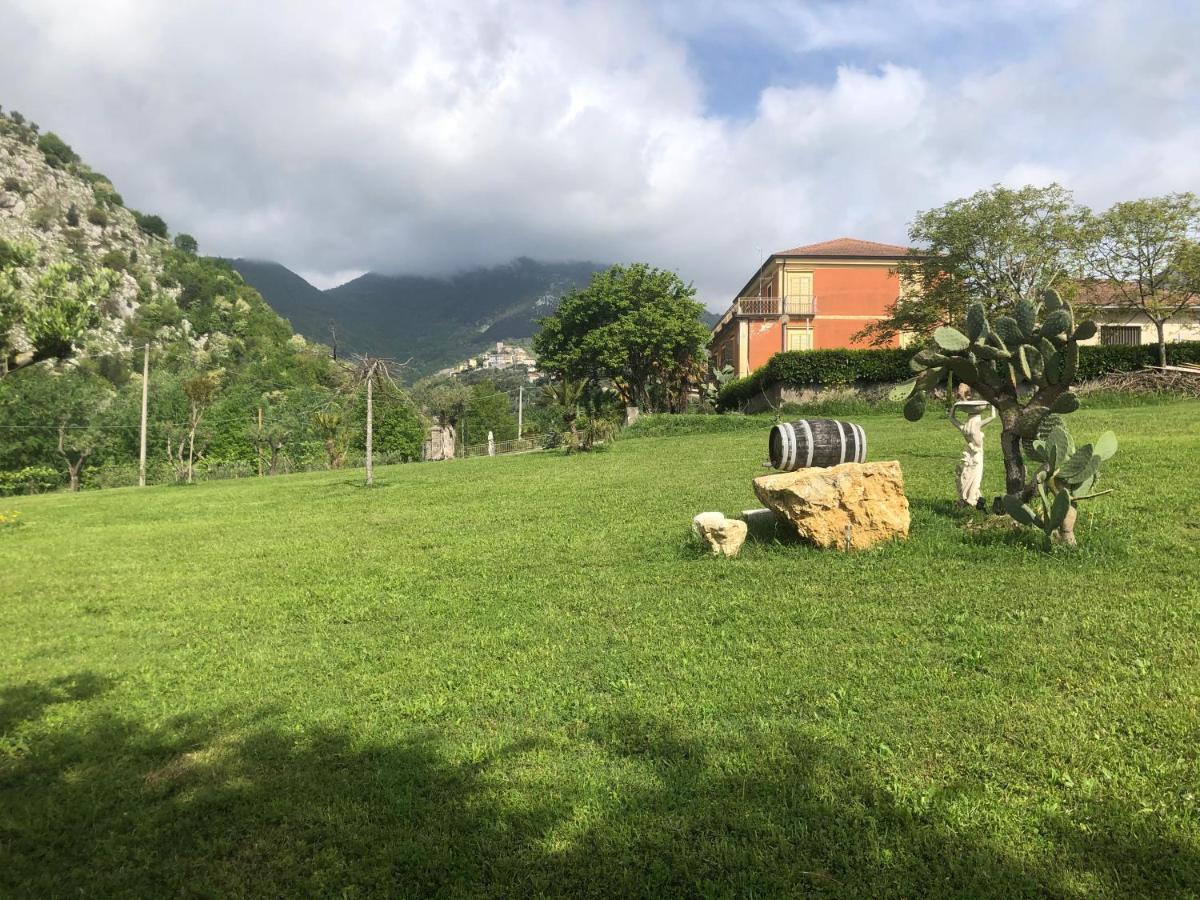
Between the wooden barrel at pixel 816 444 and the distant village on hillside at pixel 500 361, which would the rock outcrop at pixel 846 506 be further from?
the distant village on hillside at pixel 500 361

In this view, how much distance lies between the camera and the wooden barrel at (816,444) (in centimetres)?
945

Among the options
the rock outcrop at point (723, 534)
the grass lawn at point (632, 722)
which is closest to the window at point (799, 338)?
the grass lawn at point (632, 722)

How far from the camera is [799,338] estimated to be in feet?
136

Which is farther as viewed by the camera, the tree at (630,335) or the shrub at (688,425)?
the tree at (630,335)

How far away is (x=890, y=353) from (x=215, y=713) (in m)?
29.0

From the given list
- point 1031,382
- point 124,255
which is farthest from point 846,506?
point 124,255

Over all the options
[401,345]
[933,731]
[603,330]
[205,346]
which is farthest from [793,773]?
[401,345]

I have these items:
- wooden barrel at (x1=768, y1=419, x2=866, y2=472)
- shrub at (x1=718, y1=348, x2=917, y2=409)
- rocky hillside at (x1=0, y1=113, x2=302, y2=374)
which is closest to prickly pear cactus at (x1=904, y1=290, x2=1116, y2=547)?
wooden barrel at (x1=768, y1=419, x2=866, y2=472)

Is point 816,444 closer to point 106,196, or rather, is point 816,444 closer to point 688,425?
point 688,425

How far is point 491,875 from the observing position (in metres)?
2.88

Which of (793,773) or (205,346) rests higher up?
(205,346)

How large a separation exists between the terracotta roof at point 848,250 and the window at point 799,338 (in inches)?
185

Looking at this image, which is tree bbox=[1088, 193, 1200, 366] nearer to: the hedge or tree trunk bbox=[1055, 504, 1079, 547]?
the hedge

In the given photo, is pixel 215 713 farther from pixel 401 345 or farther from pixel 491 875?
pixel 401 345
